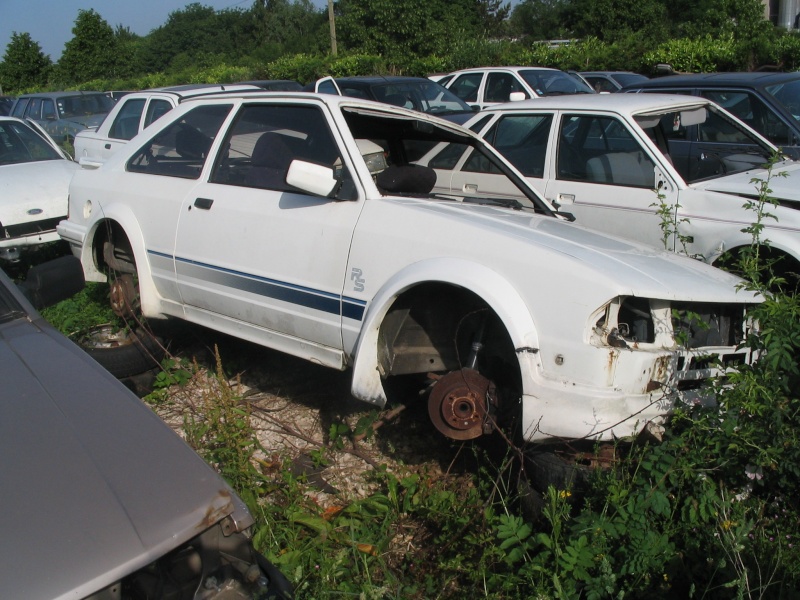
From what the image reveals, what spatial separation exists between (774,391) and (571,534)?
101 centimetres

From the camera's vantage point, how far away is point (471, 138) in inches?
192

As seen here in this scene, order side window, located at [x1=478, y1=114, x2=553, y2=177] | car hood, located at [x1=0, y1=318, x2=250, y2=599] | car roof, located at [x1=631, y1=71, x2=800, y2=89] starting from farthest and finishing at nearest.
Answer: car roof, located at [x1=631, y1=71, x2=800, y2=89] → side window, located at [x1=478, y1=114, x2=553, y2=177] → car hood, located at [x1=0, y1=318, x2=250, y2=599]

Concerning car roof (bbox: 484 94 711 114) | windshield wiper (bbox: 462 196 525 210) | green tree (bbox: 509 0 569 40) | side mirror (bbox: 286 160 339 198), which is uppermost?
green tree (bbox: 509 0 569 40)

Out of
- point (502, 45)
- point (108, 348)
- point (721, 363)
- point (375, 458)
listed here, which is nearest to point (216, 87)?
point (108, 348)

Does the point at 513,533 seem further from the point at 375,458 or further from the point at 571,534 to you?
the point at 375,458

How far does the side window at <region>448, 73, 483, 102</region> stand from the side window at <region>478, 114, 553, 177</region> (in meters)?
8.82

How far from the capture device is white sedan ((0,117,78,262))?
734 centimetres

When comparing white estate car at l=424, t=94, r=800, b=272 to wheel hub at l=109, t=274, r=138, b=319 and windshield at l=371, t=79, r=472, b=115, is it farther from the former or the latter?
windshield at l=371, t=79, r=472, b=115

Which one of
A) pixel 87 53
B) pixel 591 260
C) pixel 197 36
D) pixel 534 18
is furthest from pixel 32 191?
pixel 197 36

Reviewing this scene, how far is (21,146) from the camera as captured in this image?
28.0ft

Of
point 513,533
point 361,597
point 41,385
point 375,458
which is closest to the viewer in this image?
point 41,385

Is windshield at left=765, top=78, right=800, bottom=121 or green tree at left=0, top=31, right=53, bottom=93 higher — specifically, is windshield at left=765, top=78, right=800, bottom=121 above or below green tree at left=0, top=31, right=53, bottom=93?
below

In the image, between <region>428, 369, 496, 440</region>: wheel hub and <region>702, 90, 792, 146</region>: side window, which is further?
<region>702, 90, 792, 146</region>: side window

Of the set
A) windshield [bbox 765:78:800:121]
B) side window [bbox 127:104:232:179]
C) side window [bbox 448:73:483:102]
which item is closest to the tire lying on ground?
side window [bbox 127:104:232:179]
